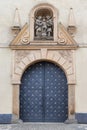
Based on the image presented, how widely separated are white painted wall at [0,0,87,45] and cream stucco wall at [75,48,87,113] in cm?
49

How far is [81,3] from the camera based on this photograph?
15383 mm

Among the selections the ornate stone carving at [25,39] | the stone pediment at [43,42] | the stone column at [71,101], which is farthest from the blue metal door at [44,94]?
the ornate stone carving at [25,39]

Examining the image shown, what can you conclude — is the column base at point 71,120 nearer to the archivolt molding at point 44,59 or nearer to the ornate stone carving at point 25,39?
the archivolt molding at point 44,59

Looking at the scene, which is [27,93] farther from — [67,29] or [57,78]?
[67,29]

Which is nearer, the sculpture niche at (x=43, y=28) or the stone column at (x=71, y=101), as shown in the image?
the stone column at (x=71, y=101)

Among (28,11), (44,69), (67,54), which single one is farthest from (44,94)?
(28,11)

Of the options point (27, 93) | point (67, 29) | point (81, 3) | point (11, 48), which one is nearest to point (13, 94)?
point (27, 93)

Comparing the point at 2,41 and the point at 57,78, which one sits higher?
the point at 2,41

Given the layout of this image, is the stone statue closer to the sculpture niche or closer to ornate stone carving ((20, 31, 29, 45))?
the sculpture niche

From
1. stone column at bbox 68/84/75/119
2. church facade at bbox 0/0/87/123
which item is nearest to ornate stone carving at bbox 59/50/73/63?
church facade at bbox 0/0/87/123

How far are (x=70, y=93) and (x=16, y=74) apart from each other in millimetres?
1881

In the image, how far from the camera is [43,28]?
1544 cm

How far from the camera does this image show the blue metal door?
15.3 metres

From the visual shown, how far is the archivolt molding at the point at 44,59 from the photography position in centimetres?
1511
